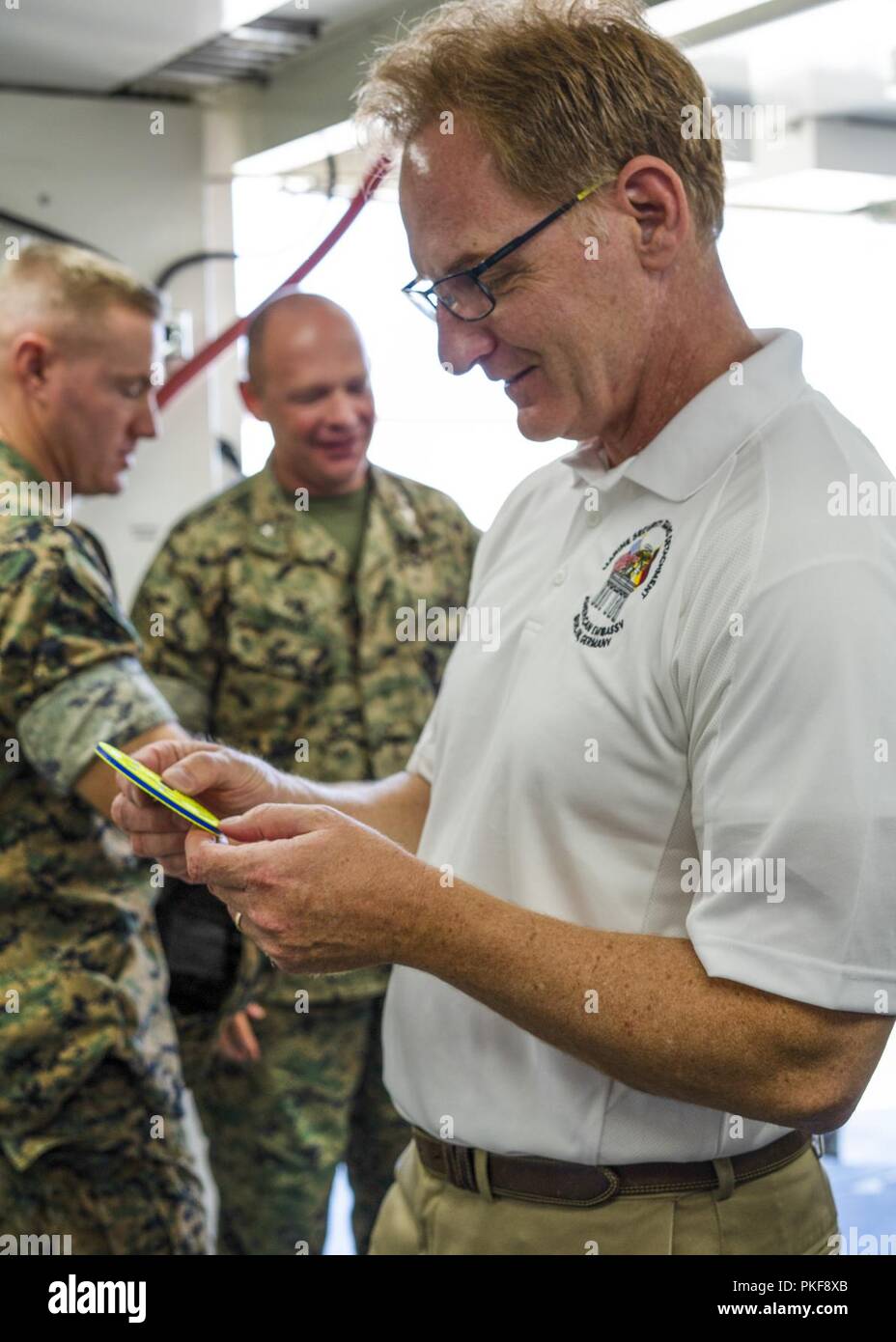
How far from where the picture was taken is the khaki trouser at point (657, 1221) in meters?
1.08

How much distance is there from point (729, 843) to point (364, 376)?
175 cm

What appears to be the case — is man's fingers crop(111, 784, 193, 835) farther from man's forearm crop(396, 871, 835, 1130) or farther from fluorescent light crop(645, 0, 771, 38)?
fluorescent light crop(645, 0, 771, 38)

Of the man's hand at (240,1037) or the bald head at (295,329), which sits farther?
the bald head at (295,329)

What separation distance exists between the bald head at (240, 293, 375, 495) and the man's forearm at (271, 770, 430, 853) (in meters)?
1.21

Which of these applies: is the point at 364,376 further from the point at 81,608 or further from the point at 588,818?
the point at 588,818

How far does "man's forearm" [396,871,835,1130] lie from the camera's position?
0.93m

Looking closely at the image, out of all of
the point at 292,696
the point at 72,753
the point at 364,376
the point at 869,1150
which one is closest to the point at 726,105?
the point at 364,376

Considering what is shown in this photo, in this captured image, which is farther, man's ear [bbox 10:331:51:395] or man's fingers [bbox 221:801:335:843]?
man's ear [bbox 10:331:51:395]

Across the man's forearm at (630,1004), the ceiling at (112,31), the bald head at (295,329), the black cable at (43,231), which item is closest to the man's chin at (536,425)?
the man's forearm at (630,1004)

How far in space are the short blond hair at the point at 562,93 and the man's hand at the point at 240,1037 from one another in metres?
1.56

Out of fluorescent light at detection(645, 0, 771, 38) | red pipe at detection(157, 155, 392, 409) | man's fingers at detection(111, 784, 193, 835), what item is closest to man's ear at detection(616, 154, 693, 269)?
man's fingers at detection(111, 784, 193, 835)

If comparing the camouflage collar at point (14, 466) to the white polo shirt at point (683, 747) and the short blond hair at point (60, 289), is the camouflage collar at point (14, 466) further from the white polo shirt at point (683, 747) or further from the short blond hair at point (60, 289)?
the white polo shirt at point (683, 747)

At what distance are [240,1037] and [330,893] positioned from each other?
1391mm

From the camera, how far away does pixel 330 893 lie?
3.27ft
